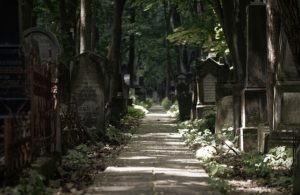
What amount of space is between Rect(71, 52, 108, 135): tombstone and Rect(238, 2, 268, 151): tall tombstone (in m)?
4.47

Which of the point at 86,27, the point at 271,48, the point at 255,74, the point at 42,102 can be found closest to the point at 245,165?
the point at 271,48

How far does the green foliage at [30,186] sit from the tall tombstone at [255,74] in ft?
22.4

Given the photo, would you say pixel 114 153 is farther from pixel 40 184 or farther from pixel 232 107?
pixel 40 184

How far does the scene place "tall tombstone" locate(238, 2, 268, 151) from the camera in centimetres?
1361

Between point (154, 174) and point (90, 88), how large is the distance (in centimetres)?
724

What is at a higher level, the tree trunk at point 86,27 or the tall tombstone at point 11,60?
the tree trunk at point 86,27

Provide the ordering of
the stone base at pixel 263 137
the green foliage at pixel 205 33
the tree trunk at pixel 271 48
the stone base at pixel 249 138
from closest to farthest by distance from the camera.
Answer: the stone base at pixel 263 137 < the tree trunk at pixel 271 48 < the stone base at pixel 249 138 < the green foliage at pixel 205 33

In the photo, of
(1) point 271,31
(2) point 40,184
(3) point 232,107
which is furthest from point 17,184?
(3) point 232,107

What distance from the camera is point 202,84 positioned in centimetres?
2591

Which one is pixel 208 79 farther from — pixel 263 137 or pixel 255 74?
pixel 263 137

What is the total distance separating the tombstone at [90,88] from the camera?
16.7 meters

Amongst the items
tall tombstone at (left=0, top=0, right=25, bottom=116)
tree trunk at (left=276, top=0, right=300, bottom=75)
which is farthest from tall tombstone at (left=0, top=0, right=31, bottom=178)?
tree trunk at (left=276, top=0, right=300, bottom=75)

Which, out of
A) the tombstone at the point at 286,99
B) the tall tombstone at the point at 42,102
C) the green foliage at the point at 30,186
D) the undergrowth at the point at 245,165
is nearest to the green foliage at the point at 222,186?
the undergrowth at the point at 245,165

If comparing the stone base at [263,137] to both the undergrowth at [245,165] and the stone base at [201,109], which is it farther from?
the stone base at [201,109]
